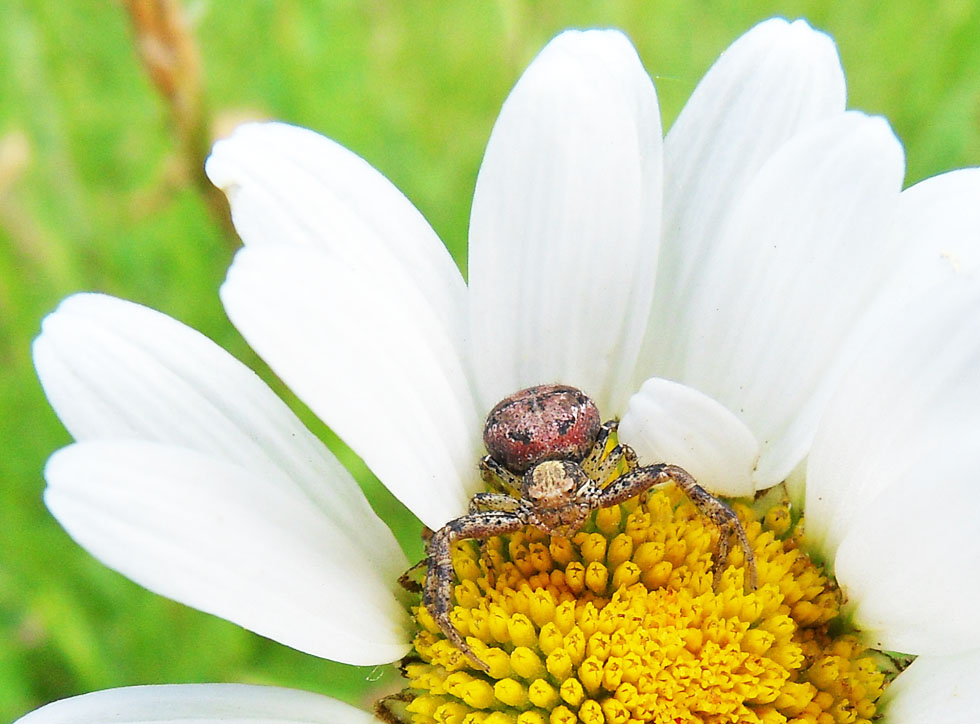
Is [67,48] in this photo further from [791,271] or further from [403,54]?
[791,271]

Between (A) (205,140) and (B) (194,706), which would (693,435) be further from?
(A) (205,140)

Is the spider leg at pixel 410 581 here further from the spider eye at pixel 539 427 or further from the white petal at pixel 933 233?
the white petal at pixel 933 233

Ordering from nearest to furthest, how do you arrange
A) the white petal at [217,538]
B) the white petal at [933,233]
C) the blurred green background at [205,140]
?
the white petal at [217,538]
the white petal at [933,233]
the blurred green background at [205,140]

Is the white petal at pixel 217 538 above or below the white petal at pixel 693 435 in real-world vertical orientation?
below

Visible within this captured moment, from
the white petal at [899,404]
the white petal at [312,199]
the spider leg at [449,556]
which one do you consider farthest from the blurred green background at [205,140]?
the white petal at [899,404]

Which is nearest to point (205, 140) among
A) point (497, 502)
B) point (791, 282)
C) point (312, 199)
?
point (312, 199)

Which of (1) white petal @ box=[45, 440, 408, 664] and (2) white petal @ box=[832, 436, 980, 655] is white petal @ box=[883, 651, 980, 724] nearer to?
(2) white petal @ box=[832, 436, 980, 655]

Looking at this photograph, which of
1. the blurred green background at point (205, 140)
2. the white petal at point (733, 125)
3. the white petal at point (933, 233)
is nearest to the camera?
the white petal at point (933, 233)

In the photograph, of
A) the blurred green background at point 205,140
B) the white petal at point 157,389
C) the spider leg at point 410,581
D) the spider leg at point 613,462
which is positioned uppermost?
the blurred green background at point 205,140

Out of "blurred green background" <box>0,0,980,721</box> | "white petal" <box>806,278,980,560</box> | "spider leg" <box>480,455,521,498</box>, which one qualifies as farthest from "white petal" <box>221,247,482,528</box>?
"blurred green background" <box>0,0,980,721</box>
